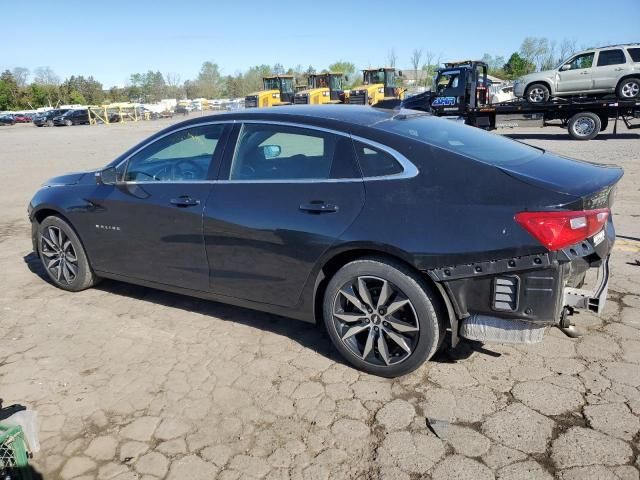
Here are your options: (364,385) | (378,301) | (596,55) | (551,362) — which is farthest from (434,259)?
(596,55)

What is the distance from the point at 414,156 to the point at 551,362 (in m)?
1.57

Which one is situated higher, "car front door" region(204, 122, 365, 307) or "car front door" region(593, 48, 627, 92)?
"car front door" region(593, 48, 627, 92)

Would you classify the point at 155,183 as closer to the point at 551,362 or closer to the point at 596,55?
the point at 551,362

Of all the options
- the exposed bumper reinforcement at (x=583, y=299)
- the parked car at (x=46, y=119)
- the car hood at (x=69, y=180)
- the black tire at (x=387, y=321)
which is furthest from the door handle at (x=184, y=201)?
the parked car at (x=46, y=119)

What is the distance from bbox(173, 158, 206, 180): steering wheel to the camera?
3.75 m

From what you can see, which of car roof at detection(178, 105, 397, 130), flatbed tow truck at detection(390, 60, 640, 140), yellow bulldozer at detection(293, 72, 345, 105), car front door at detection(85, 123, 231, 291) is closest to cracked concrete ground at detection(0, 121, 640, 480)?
car front door at detection(85, 123, 231, 291)

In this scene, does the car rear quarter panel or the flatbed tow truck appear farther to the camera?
the flatbed tow truck

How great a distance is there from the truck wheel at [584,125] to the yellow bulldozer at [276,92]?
69.3 ft

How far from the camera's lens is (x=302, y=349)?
356 centimetres

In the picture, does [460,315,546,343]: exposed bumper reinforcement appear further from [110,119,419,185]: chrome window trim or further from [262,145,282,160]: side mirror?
[262,145,282,160]: side mirror

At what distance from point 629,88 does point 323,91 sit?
19.3 m

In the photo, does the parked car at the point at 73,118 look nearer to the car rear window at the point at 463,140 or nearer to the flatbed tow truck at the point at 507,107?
the flatbed tow truck at the point at 507,107

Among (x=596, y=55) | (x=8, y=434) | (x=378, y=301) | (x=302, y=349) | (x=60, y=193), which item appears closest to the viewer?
(x=8, y=434)

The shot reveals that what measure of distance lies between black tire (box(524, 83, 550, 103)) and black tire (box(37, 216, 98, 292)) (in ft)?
57.9
